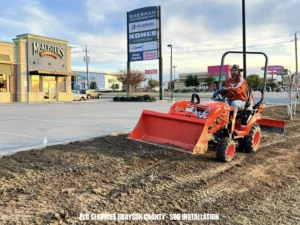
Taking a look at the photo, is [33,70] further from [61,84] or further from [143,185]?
[143,185]

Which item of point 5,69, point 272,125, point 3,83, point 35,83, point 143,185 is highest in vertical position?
point 5,69

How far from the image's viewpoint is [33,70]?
107 feet

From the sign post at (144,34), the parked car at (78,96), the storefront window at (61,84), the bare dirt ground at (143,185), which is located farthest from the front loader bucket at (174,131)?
the parked car at (78,96)

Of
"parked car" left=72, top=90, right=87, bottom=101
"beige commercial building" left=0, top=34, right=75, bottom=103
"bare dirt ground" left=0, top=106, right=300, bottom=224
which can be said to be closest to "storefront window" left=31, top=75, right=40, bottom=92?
"beige commercial building" left=0, top=34, right=75, bottom=103

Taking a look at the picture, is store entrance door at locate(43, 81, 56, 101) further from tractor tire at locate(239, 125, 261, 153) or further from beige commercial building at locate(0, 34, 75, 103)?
tractor tire at locate(239, 125, 261, 153)

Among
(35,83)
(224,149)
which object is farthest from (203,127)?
(35,83)

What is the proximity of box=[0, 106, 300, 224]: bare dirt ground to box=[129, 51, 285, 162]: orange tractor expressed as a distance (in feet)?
1.10

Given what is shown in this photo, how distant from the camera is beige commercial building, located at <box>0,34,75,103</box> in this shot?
31031 millimetres

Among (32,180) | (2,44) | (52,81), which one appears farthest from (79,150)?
(52,81)

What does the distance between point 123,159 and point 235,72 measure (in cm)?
293

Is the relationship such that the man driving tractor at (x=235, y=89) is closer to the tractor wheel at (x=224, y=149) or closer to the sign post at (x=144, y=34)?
the tractor wheel at (x=224, y=149)

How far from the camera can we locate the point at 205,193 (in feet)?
14.2

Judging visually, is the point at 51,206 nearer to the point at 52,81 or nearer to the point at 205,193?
the point at 205,193

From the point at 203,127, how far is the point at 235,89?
1.47 metres
